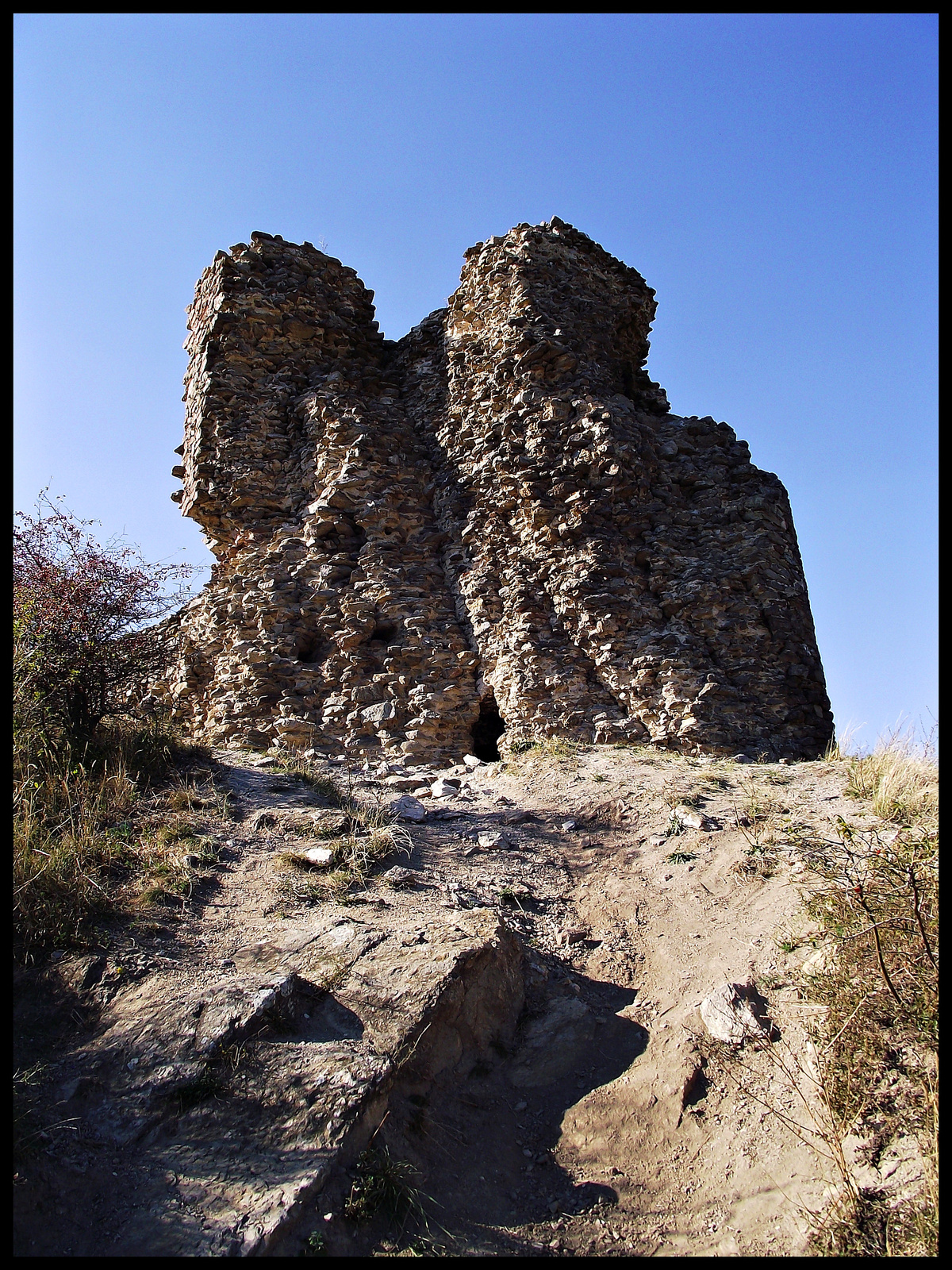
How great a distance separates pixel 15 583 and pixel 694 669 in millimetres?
6773

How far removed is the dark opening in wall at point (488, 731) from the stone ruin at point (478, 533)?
0.09ft

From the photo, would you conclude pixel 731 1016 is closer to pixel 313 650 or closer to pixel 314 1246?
pixel 314 1246

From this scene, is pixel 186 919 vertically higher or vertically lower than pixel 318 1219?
higher

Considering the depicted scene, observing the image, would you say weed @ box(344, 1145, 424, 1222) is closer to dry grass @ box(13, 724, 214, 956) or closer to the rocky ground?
the rocky ground

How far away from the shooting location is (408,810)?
6414 mm

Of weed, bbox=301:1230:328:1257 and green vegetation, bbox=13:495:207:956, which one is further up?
green vegetation, bbox=13:495:207:956

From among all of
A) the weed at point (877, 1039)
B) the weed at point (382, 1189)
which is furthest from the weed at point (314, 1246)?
the weed at point (877, 1039)

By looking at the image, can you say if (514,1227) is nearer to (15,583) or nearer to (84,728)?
(84,728)

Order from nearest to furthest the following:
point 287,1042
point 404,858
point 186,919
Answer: point 287,1042 → point 186,919 → point 404,858

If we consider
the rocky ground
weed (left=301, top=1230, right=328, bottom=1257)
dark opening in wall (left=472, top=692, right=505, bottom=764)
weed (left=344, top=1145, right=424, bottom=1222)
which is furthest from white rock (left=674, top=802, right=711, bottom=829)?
weed (left=301, top=1230, right=328, bottom=1257)

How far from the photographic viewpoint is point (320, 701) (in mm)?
9000

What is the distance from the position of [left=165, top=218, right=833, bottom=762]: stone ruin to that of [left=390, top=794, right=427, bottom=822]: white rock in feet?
6.00

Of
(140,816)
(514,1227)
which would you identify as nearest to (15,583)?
(140,816)

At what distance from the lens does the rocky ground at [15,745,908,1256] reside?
303 centimetres
